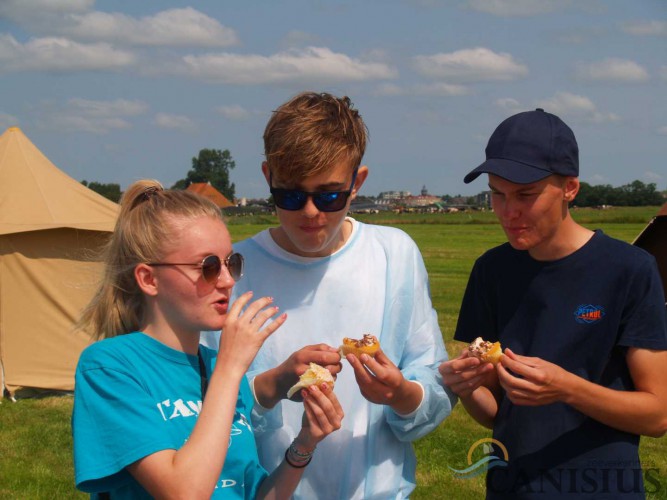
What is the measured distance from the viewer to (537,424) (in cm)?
311

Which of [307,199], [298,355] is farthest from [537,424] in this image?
[307,199]

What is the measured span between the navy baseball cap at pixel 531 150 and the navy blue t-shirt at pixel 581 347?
0.35m

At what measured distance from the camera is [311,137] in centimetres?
300

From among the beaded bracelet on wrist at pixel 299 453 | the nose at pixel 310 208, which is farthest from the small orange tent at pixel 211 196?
the beaded bracelet on wrist at pixel 299 453

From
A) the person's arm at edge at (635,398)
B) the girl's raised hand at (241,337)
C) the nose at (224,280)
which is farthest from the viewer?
the person's arm at edge at (635,398)

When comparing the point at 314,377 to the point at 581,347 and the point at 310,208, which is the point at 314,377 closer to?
the point at 310,208

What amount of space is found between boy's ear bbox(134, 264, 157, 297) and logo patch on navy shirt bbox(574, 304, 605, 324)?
1.60 m

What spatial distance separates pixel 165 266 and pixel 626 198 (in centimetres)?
7109

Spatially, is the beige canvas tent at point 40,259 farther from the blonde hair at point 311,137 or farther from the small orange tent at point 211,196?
the blonde hair at point 311,137

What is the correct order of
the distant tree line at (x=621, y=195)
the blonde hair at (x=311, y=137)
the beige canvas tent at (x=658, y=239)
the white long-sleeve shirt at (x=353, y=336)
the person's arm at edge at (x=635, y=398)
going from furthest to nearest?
the distant tree line at (x=621, y=195) < the beige canvas tent at (x=658, y=239) < the white long-sleeve shirt at (x=353, y=336) < the blonde hair at (x=311, y=137) < the person's arm at edge at (x=635, y=398)

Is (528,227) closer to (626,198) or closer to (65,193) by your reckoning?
(65,193)

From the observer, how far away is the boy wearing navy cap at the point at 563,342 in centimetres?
293

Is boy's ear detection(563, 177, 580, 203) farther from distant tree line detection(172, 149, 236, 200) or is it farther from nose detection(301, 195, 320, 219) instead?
distant tree line detection(172, 149, 236, 200)

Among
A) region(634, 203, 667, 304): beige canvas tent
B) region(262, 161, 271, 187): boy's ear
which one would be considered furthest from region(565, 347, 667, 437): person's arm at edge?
region(634, 203, 667, 304): beige canvas tent
